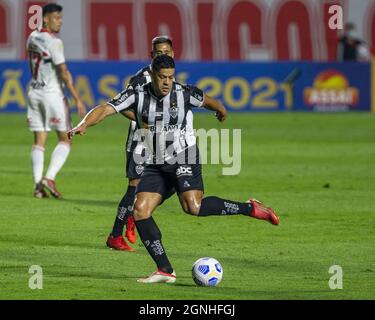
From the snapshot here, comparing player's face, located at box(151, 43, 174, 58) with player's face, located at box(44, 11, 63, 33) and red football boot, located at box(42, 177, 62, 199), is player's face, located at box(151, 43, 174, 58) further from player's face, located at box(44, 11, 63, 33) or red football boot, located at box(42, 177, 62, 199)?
red football boot, located at box(42, 177, 62, 199)

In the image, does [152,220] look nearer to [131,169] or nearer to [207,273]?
[207,273]

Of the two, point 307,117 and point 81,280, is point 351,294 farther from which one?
point 307,117

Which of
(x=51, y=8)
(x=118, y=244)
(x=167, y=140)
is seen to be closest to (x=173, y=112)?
(x=167, y=140)

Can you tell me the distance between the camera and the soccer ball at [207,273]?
1038cm

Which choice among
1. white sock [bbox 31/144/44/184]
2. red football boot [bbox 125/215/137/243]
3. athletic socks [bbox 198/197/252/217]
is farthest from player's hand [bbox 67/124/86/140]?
white sock [bbox 31/144/44/184]

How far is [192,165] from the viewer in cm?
1116

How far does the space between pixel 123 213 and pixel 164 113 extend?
2004 millimetres

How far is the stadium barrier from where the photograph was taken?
32531 millimetres

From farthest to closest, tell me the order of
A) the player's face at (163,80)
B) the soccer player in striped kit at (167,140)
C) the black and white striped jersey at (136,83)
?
the black and white striped jersey at (136,83)
the soccer player in striped kit at (167,140)
the player's face at (163,80)

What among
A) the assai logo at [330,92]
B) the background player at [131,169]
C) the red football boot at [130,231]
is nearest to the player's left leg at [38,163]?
the red football boot at [130,231]

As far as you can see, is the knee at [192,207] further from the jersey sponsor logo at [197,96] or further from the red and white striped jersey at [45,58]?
the red and white striped jersey at [45,58]

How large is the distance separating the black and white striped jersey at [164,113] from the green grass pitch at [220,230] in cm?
122

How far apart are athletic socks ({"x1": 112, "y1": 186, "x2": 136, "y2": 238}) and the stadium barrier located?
782 inches

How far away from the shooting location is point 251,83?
33594 millimetres
